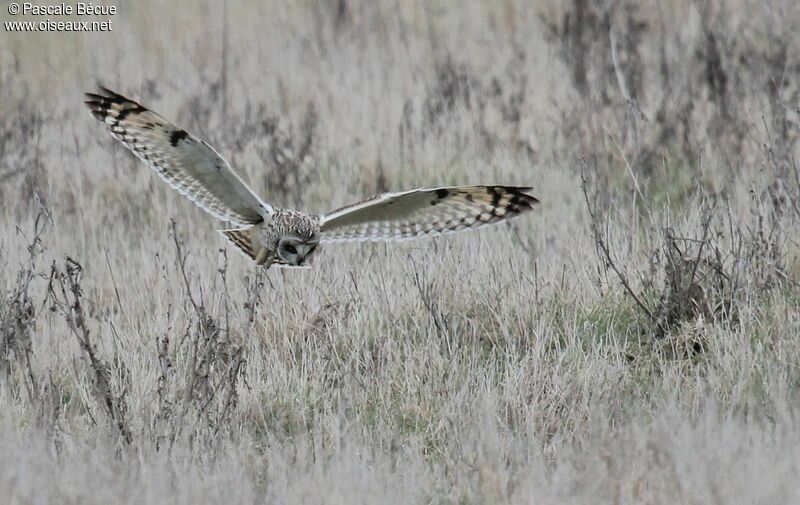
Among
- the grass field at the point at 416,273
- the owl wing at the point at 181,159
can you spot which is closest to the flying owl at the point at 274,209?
the owl wing at the point at 181,159

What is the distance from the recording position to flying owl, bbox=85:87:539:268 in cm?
583

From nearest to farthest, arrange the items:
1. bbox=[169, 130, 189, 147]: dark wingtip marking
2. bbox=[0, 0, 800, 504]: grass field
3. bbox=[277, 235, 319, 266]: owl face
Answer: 1. bbox=[0, 0, 800, 504]: grass field
2. bbox=[169, 130, 189, 147]: dark wingtip marking
3. bbox=[277, 235, 319, 266]: owl face

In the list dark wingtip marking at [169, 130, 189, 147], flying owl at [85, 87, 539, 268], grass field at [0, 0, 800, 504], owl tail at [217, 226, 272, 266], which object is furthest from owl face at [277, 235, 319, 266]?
dark wingtip marking at [169, 130, 189, 147]

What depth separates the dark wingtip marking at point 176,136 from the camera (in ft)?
18.9

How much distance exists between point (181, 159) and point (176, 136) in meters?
0.18

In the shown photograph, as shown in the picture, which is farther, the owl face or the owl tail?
the owl tail

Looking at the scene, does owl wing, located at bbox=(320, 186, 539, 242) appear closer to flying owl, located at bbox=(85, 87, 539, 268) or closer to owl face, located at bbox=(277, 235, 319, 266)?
flying owl, located at bbox=(85, 87, 539, 268)

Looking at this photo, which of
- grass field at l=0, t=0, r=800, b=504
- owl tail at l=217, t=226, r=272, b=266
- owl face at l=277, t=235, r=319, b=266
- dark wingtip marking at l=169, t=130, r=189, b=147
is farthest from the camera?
owl tail at l=217, t=226, r=272, b=266

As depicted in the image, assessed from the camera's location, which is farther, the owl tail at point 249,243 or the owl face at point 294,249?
the owl tail at point 249,243

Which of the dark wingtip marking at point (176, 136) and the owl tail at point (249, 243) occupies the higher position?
the dark wingtip marking at point (176, 136)

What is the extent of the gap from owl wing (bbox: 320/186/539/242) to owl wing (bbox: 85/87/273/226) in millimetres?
379

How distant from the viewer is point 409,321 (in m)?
6.06

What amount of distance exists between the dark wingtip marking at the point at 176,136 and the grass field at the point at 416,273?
0.63 m

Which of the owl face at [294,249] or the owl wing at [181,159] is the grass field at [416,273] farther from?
the owl wing at [181,159]
